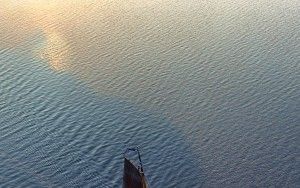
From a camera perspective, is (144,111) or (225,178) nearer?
(225,178)

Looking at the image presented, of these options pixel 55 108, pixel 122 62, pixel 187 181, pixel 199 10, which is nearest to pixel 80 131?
pixel 55 108

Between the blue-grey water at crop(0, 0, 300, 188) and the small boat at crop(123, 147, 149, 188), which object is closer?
the small boat at crop(123, 147, 149, 188)

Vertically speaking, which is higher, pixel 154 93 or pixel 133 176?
pixel 154 93

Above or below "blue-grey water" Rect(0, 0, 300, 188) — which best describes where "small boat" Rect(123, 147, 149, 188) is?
below

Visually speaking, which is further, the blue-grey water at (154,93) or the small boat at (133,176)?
the blue-grey water at (154,93)

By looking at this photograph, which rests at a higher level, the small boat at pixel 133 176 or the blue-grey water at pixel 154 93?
the blue-grey water at pixel 154 93

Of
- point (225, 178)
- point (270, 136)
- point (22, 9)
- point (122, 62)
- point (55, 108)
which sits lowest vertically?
point (225, 178)

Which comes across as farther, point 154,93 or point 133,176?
point 154,93

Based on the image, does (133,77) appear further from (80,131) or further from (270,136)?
(270,136)
